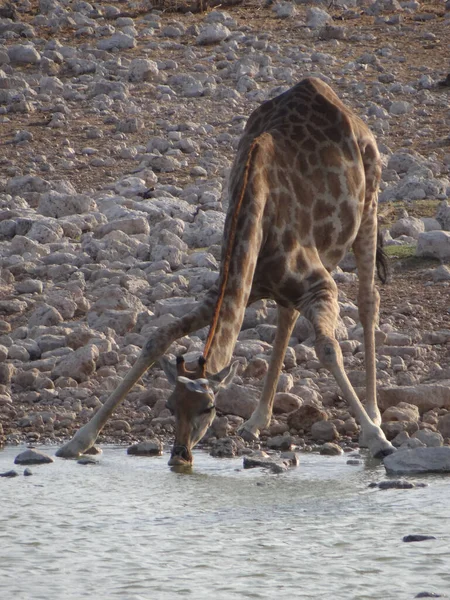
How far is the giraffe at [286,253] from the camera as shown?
662 cm

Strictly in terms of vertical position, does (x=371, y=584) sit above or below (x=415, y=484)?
below

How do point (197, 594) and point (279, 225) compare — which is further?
point (279, 225)

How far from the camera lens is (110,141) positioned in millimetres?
15375

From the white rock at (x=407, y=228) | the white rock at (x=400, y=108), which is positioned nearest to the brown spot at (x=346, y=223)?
the white rock at (x=407, y=228)

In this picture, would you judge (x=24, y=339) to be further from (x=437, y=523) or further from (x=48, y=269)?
(x=437, y=523)

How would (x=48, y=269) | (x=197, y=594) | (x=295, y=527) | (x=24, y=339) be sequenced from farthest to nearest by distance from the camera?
(x=48, y=269) → (x=24, y=339) → (x=295, y=527) → (x=197, y=594)

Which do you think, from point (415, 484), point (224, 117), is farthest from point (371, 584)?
point (224, 117)

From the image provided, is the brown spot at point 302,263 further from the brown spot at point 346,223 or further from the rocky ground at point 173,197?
the rocky ground at point 173,197

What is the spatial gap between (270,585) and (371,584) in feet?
1.07

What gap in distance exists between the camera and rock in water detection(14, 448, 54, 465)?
22.3 ft

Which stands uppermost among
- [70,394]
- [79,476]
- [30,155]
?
[30,155]

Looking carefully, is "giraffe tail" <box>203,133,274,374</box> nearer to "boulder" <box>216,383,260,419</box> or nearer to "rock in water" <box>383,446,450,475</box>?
"rock in water" <box>383,446,450,475</box>

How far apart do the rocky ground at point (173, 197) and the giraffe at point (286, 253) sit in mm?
377

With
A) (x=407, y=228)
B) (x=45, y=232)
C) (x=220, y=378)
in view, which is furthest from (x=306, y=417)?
(x=45, y=232)
